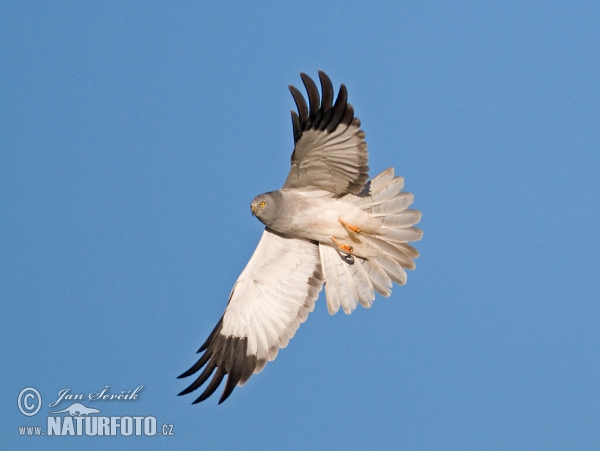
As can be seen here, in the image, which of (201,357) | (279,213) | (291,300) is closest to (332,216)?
(279,213)

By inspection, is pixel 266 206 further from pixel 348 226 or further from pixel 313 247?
pixel 313 247

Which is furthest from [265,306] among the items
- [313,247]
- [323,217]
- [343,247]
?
[323,217]

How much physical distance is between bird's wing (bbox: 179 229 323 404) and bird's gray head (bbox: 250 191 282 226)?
77 cm

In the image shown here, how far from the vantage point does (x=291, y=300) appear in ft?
40.0

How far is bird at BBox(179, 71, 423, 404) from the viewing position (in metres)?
10.6

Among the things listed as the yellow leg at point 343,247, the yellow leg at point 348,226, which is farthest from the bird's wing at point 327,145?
the yellow leg at point 343,247

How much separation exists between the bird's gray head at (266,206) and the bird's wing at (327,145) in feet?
0.88

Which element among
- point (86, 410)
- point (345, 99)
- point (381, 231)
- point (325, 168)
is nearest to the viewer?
point (345, 99)

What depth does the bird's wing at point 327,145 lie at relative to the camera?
33.0 ft

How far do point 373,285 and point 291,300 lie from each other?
1.16m

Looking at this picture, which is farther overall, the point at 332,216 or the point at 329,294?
the point at 329,294

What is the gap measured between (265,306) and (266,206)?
5.82 ft

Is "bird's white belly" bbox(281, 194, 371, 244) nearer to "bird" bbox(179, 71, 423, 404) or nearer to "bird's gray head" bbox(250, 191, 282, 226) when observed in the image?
"bird" bbox(179, 71, 423, 404)

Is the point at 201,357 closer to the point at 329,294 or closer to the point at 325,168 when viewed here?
the point at 329,294
